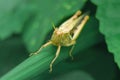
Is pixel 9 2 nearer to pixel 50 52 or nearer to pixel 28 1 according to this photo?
pixel 28 1

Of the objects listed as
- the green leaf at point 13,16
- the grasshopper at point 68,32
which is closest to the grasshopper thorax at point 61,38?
the grasshopper at point 68,32

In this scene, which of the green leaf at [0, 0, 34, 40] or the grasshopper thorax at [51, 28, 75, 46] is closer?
the grasshopper thorax at [51, 28, 75, 46]

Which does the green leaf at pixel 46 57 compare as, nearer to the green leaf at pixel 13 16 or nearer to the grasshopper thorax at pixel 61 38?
the grasshopper thorax at pixel 61 38

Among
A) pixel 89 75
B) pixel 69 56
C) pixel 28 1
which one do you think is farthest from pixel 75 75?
pixel 28 1

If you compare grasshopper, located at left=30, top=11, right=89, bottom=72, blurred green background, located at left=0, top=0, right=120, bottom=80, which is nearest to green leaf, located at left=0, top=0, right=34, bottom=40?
blurred green background, located at left=0, top=0, right=120, bottom=80

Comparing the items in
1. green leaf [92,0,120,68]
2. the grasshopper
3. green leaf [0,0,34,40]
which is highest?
green leaf [0,0,34,40]

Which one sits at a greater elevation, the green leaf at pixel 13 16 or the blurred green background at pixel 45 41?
the green leaf at pixel 13 16

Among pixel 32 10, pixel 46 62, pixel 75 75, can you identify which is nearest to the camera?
pixel 46 62

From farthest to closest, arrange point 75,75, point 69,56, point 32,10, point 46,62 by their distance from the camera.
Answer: point 32,10
point 75,75
point 69,56
point 46,62

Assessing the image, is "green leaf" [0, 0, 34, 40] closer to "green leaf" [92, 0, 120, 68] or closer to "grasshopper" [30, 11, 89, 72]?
"grasshopper" [30, 11, 89, 72]
